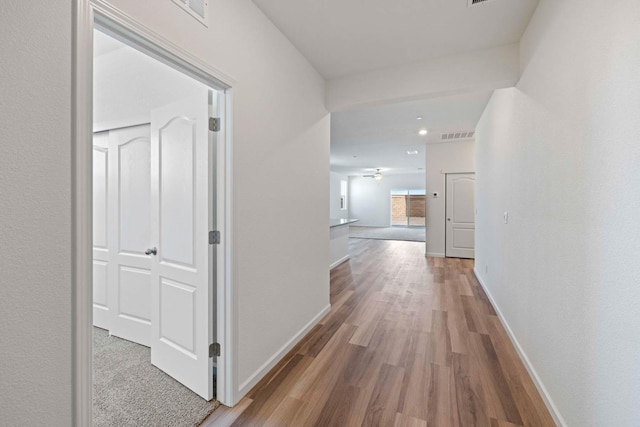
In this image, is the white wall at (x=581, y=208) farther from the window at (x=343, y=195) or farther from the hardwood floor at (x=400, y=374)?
the window at (x=343, y=195)

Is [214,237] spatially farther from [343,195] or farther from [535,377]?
[343,195]

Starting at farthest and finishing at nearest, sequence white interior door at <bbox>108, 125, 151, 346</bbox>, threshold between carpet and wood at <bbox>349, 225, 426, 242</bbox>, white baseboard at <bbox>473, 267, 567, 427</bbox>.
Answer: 1. threshold between carpet and wood at <bbox>349, 225, 426, 242</bbox>
2. white interior door at <bbox>108, 125, 151, 346</bbox>
3. white baseboard at <bbox>473, 267, 567, 427</bbox>

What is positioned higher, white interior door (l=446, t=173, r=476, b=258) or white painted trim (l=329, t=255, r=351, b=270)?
white interior door (l=446, t=173, r=476, b=258)

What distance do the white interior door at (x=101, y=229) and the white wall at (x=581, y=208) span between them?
3.73 metres

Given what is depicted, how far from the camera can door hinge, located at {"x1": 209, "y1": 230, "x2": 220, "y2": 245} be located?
183 cm

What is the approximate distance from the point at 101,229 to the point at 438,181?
6.58 metres

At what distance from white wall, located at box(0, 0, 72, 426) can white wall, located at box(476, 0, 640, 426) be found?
6.99 feet

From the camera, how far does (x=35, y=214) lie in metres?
0.93

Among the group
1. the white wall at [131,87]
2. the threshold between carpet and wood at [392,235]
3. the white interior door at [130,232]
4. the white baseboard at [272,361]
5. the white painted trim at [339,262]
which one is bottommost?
the white baseboard at [272,361]

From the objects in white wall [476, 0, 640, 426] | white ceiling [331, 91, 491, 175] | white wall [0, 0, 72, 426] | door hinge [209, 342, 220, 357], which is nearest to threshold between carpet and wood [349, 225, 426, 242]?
white ceiling [331, 91, 491, 175]

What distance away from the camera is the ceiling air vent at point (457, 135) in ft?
18.8

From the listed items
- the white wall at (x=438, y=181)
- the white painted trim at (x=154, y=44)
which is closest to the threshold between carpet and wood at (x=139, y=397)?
the white painted trim at (x=154, y=44)

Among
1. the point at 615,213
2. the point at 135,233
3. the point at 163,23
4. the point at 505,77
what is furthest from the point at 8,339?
the point at 505,77

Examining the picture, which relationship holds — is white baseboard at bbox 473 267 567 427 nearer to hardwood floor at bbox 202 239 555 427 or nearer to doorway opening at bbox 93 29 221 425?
hardwood floor at bbox 202 239 555 427
